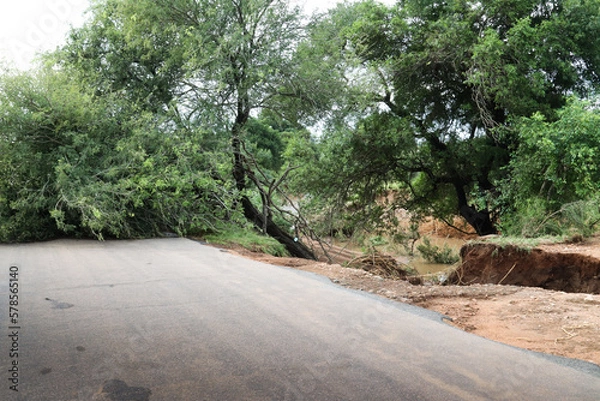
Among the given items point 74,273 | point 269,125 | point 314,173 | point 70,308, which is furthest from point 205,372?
point 269,125

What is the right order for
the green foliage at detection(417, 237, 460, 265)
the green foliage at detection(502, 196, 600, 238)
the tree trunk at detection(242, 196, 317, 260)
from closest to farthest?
the green foliage at detection(502, 196, 600, 238) → the tree trunk at detection(242, 196, 317, 260) → the green foliage at detection(417, 237, 460, 265)

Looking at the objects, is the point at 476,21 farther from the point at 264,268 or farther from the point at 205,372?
the point at 205,372

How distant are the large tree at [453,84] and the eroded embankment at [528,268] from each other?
3146 millimetres

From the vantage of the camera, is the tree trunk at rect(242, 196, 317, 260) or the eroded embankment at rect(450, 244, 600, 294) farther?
the tree trunk at rect(242, 196, 317, 260)

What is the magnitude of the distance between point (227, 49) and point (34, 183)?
4510mm

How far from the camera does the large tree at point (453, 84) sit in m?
11.7

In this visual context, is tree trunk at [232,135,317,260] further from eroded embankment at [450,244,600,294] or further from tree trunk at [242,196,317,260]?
eroded embankment at [450,244,600,294]

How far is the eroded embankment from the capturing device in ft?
25.1

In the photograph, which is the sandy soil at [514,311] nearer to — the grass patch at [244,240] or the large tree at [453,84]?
the grass patch at [244,240]

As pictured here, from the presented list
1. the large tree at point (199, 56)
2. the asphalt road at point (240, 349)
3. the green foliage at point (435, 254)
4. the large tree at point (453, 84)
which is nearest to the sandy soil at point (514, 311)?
the asphalt road at point (240, 349)

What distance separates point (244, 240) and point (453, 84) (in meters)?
8.42

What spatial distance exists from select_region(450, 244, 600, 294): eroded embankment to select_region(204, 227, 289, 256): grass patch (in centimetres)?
369

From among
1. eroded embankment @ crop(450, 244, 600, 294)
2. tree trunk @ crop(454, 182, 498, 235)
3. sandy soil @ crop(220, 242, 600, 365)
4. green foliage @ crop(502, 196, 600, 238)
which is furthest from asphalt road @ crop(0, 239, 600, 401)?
tree trunk @ crop(454, 182, 498, 235)

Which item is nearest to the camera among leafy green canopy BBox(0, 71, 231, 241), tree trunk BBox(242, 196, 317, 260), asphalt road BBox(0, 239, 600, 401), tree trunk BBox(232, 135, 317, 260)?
asphalt road BBox(0, 239, 600, 401)
